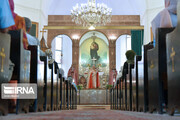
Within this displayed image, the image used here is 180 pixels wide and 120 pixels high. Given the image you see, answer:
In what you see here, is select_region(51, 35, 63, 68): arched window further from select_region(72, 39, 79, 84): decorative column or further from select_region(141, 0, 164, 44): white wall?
select_region(141, 0, 164, 44): white wall

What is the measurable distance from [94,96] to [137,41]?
529 cm

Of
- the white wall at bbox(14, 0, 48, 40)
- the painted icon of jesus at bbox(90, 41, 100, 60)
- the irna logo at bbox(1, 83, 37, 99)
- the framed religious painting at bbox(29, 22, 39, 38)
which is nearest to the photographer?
the irna logo at bbox(1, 83, 37, 99)

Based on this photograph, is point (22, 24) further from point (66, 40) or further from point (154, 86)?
point (66, 40)

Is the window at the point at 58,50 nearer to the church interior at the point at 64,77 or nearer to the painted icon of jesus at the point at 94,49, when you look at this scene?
the painted icon of jesus at the point at 94,49

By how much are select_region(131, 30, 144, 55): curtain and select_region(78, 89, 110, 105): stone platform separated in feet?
14.6

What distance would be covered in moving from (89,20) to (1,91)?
13.3 m

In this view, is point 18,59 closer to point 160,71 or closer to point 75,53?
point 160,71

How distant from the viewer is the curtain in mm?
19250

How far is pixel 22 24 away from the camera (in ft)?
13.9

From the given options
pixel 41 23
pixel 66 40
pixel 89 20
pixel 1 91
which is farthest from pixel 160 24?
pixel 66 40

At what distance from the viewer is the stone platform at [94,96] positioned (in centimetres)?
1599

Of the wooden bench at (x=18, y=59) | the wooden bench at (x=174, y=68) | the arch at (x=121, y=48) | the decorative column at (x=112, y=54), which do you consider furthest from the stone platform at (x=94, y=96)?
the wooden bench at (x=174, y=68)

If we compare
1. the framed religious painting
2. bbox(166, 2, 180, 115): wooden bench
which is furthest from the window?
bbox(166, 2, 180, 115): wooden bench

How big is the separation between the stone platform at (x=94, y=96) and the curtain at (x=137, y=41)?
14.6 ft
